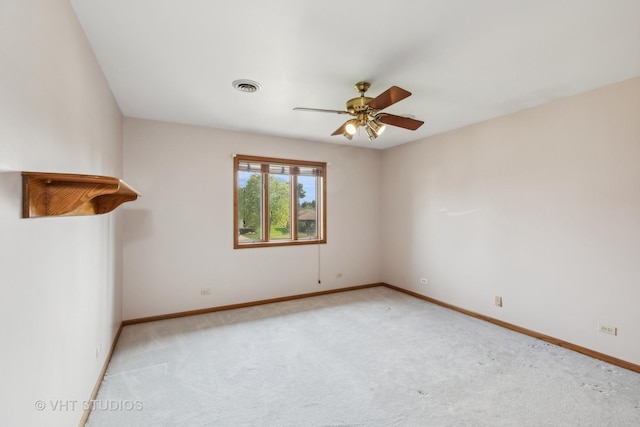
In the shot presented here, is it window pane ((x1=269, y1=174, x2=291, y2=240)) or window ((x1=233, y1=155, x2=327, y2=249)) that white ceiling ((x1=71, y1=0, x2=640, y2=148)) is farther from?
window pane ((x1=269, y1=174, x2=291, y2=240))

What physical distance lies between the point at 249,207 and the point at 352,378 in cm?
280

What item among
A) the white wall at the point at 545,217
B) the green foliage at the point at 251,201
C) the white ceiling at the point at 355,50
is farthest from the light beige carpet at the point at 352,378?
the white ceiling at the point at 355,50

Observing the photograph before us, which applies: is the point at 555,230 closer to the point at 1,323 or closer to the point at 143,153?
the point at 1,323

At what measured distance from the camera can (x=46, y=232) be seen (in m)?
1.36

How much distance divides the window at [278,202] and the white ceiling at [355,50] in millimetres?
1293

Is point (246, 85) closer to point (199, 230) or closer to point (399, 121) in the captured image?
point (399, 121)

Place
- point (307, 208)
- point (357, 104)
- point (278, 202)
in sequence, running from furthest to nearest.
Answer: point (307, 208) → point (278, 202) → point (357, 104)

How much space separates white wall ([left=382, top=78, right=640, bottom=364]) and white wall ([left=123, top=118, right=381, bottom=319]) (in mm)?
1668

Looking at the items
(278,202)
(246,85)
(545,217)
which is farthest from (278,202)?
(545,217)

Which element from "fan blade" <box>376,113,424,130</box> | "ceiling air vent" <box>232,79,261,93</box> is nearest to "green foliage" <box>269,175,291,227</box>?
"ceiling air vent" <box>232,79,261,93</box>

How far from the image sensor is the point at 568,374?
8.39 ft

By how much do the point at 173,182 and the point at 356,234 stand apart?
2.98 metres

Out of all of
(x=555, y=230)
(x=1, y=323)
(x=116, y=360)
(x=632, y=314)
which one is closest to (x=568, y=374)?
(x=632, y=314)

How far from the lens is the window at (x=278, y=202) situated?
441 centimetres
